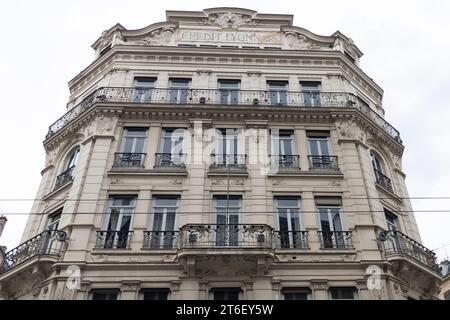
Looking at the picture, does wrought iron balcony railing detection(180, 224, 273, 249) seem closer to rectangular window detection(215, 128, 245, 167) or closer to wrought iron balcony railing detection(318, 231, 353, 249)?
wrought iron balcony railing detection(318, 231, 353, 249)

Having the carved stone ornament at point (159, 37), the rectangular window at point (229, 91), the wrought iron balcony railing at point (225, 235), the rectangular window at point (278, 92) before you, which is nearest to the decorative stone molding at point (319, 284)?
the wrought iron balcony railing at point (225, 235)

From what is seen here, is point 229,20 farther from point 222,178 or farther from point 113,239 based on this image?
point 113,239

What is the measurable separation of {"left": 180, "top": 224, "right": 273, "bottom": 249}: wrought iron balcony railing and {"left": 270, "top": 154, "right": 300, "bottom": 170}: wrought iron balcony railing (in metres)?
3.03

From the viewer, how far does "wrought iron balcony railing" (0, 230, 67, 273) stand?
1384 cm

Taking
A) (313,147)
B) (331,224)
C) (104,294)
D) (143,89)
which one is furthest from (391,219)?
(143,89)

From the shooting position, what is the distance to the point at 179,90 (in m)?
18.5

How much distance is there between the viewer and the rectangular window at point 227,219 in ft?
45.0

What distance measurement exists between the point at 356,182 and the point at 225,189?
4662 mm

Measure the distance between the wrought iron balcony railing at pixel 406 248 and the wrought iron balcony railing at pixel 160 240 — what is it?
21.5ft

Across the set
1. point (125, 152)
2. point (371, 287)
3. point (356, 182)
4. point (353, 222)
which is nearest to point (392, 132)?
point (356, 182)

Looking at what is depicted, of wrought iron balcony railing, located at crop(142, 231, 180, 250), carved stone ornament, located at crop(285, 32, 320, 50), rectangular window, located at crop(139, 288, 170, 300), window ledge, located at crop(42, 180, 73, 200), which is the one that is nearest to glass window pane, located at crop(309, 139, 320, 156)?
carved stone ornament, located at crop(285, 32, 320, 50)

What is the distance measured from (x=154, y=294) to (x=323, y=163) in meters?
7.62

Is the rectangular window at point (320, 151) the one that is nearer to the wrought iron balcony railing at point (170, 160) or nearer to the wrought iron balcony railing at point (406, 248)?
the wrought iron balcony railing at point (406, 248)
